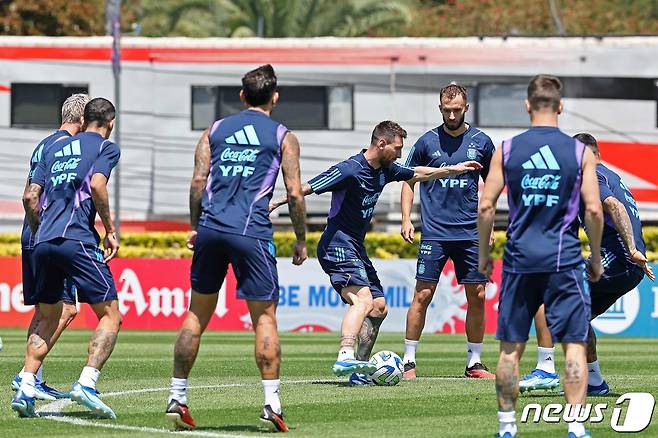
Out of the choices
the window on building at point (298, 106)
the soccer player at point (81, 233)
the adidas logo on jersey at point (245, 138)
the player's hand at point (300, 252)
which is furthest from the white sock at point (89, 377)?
the window on building at point (298, 106)

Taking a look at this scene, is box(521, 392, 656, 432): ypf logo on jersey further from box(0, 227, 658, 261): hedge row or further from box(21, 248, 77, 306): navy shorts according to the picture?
box(0, 227, 658, 261): hedge row

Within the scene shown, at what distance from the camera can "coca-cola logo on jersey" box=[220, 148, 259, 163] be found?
29.8 feet

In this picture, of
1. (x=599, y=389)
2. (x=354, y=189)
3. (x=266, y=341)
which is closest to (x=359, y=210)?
(x=354, y=189)

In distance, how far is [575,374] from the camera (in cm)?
829

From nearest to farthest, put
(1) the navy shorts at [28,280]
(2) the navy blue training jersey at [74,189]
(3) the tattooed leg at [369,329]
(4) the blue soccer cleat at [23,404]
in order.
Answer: (4) the blue soccer cleat at [23,404]
(2) the navy blue training jersey at [74,189]
(1) the navy shorts at [28,280]
(3) the tattooed leg at [369,329]

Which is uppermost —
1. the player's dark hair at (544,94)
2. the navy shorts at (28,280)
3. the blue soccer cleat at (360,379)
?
the player's dark hair at (544,94)

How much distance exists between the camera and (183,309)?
24234mm

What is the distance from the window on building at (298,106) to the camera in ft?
98.5

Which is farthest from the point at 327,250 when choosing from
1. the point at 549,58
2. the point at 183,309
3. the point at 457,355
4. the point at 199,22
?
the point at 199,22

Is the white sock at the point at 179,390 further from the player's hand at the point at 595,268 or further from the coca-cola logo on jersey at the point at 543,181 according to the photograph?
the player's hand at the point at 595,268

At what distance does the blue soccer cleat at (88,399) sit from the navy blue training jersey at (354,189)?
3284 millimetres

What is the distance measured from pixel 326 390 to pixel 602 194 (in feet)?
9.31

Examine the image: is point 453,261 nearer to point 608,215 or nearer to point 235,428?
point 608,215

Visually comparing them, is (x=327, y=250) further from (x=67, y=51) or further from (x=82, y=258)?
(x=67, y=51)
